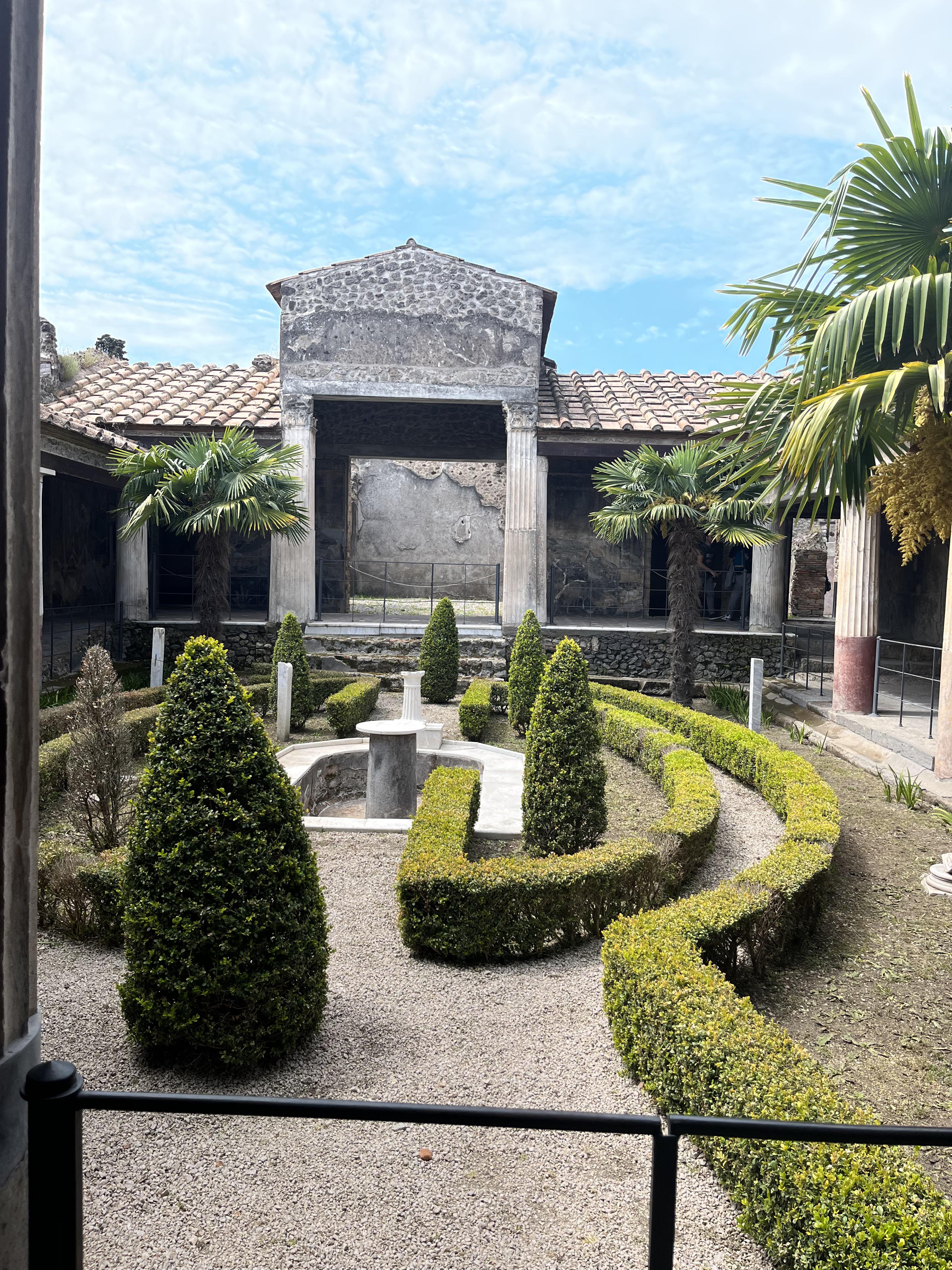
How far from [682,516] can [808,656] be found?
11.6ft

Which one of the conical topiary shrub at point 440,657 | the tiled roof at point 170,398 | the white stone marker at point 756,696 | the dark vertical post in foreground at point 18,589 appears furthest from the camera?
the tiled roof at point 170,398

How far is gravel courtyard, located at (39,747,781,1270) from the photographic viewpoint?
265 centimetres

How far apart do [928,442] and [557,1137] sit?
17.1 ft

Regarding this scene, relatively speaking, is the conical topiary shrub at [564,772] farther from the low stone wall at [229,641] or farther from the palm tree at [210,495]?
the low stone wall at [229,641]

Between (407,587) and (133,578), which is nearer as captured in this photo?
(133,578)

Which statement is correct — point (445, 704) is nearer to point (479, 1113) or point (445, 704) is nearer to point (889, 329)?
point (889, 329)

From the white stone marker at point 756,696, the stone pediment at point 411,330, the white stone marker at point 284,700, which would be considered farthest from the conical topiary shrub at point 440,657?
the white stone marker at point 756,696

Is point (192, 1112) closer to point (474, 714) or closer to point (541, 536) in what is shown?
point (474, 714)

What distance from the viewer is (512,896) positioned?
4.95 m

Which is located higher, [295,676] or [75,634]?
[75,634]

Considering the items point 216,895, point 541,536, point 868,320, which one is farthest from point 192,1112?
point 541,536

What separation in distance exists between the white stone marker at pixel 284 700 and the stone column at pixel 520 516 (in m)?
5.19

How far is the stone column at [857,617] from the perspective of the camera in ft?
36.6

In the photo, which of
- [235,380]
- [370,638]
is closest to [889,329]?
[370,638]
